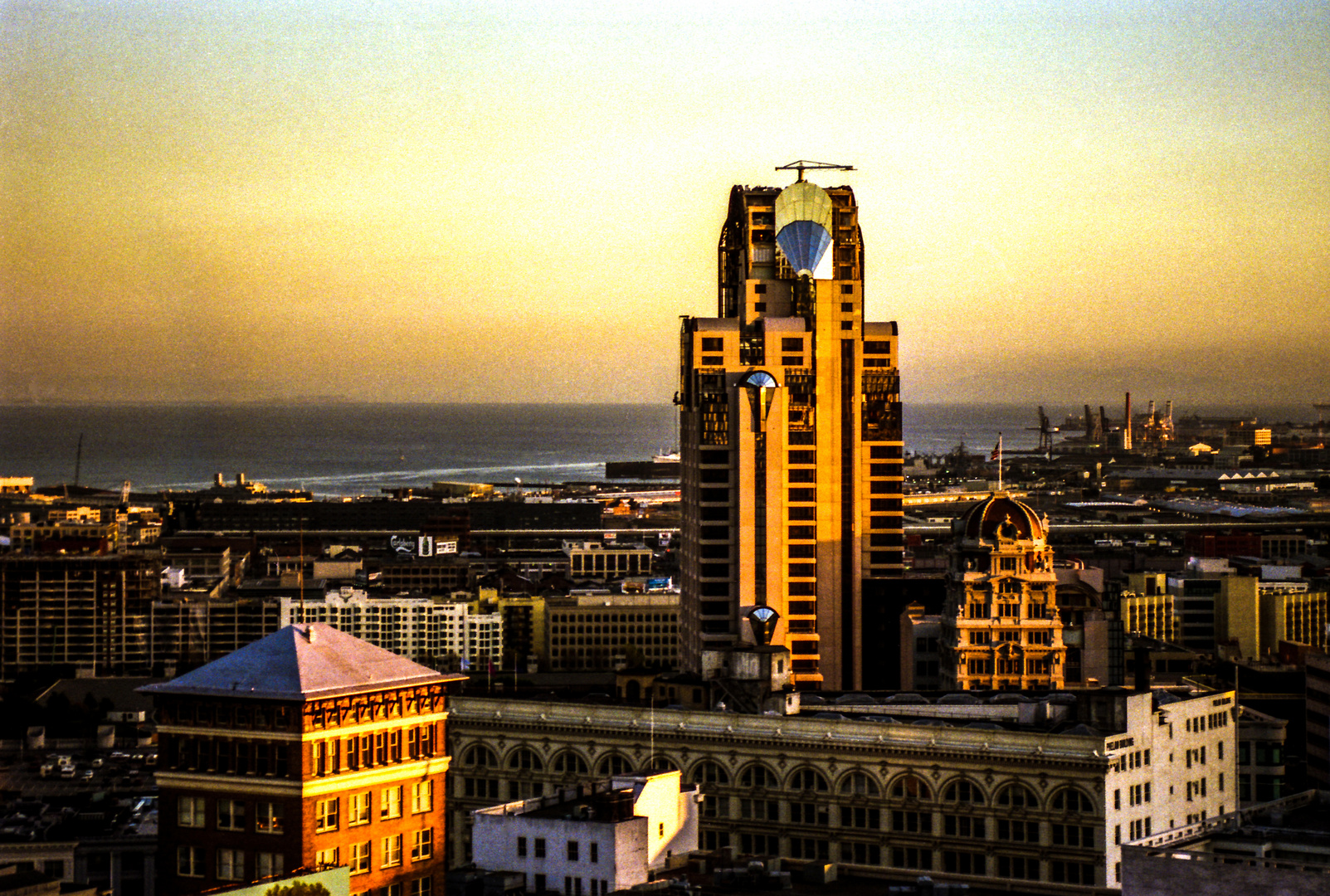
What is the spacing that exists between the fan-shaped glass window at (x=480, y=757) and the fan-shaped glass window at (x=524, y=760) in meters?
0.67

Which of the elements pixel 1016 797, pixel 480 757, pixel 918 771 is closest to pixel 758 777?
pixel 918 771

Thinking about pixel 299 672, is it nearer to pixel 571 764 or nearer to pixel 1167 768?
pixel 571 764

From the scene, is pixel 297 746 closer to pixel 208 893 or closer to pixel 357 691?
pixel 357 691

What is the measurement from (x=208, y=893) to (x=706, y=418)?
70768 millimetres

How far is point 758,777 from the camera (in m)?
80.1

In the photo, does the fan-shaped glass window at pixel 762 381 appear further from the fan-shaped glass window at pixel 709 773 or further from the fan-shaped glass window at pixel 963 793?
the fan-shaped glass window at pixel 963 793

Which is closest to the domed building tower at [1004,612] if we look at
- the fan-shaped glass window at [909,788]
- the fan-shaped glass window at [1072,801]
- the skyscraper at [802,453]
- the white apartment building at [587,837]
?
the skyscraper at [802,453]

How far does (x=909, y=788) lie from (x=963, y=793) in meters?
1.86

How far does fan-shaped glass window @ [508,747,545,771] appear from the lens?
279 feet

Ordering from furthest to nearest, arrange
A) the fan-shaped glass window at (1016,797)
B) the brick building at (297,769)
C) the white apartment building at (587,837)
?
1. the fan-shaped glass window at (1016,797)
2. the white apartment building at (587,837)
3. the brick building at (297,769)

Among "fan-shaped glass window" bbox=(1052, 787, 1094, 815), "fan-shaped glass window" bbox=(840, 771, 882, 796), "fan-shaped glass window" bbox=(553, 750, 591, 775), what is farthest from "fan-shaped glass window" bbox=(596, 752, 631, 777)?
"fan-shaped glass window" bbox=(1052, 787, 1094, 815)

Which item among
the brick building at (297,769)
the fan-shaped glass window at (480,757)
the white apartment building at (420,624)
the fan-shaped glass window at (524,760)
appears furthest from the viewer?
the white apartment building at (420,624)

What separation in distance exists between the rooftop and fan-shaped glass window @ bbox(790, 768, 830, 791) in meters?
26.4

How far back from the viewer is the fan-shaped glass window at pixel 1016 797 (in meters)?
74.9
